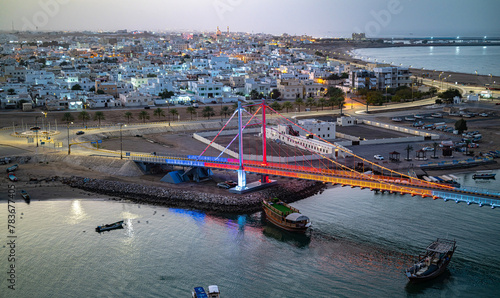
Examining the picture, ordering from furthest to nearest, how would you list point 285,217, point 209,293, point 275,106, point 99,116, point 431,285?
point 275,106, point 99,116, point 285,217, point 431,285, point 209,293

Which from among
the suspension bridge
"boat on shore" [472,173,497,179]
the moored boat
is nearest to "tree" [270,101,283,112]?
the suspension bridge

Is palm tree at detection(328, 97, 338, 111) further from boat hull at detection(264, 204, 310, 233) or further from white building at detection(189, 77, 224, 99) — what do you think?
boat hull at detection(264, 204, 310, 233)

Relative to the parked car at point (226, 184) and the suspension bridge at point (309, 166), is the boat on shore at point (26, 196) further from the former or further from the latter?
the parked car at point (226, 184)

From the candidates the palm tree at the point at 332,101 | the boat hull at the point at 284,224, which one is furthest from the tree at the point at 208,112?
the boat hull at the point at 284,224

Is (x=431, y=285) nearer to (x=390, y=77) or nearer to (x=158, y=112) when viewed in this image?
(x=158, y=112)

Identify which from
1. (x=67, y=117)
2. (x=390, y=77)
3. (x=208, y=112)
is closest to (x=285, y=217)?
Answer: (x=208, y=112)
